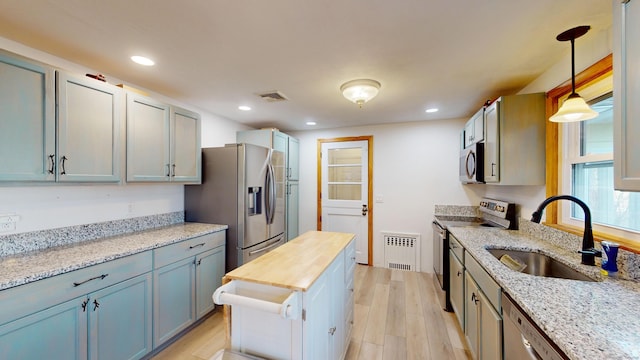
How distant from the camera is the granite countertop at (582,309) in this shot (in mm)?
770

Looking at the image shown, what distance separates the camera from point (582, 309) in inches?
38.4

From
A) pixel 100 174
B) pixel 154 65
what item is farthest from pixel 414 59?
pixel 100 174

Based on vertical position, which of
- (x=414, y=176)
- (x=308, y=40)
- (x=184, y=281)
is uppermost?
(x=308, y=40)

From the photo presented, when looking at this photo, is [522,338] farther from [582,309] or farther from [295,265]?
[295,265]

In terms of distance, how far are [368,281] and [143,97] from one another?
136 inches

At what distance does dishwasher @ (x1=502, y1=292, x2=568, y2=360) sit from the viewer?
0.90 metres

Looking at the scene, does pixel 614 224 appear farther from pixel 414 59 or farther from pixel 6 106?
pixel 6 106

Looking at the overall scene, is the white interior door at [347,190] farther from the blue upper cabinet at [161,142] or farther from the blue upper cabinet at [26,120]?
the blue upper cabinet at [26,120]

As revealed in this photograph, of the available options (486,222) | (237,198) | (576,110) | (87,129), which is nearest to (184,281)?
(237,198)

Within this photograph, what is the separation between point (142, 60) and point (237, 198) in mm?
1486

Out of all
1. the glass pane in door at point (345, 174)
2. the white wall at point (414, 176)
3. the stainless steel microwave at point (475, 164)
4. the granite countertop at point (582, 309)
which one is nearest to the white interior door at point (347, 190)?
the glass pane in door at point (345, 174)

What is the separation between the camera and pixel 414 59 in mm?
1866

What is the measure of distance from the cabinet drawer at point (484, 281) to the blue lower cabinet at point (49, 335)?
2479 millimetres

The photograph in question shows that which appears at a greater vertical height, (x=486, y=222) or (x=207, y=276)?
(x=486, y=222)
